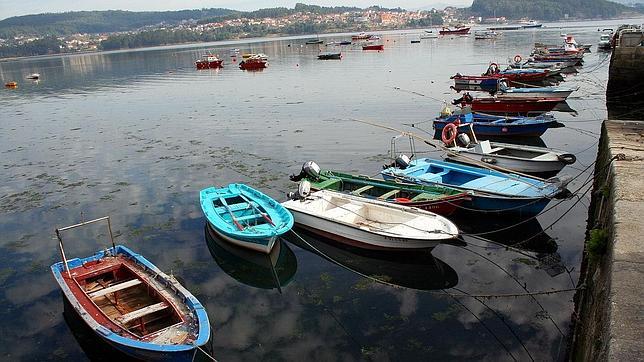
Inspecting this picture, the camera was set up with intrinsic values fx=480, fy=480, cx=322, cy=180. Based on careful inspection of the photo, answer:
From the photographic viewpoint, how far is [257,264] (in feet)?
43.5

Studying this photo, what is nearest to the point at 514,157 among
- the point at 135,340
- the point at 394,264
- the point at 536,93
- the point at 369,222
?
the point at 369,222

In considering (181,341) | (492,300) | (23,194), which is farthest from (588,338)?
(23,194)

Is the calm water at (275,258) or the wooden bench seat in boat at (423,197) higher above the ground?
the wooden bench seat in boat at (423,197)

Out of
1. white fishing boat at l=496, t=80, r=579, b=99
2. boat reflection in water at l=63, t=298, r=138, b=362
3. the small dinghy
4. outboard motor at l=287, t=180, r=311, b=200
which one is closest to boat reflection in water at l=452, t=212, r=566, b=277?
outboard motor at l=287, t=180, r=311, b=200

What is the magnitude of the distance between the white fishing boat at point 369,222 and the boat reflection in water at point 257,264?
4.19 feet

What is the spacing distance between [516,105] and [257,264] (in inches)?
910

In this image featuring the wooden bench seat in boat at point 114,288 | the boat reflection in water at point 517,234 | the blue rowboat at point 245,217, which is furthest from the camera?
the blue rowboat at point 245,217

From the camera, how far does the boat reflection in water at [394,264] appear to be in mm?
12079

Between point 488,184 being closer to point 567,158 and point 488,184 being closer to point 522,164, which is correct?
point 522,164

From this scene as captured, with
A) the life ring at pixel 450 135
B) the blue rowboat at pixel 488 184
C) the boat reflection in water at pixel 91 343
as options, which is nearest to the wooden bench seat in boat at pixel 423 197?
the blue rowboat at pixel 488 184

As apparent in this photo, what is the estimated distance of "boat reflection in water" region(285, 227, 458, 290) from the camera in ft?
39.6

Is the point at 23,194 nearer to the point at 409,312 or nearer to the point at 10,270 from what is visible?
the point at 10,270

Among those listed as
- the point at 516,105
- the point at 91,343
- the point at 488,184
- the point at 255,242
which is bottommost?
the point at 91,343

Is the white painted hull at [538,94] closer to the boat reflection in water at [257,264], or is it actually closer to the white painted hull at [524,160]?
the white painted hull at [524,160]
